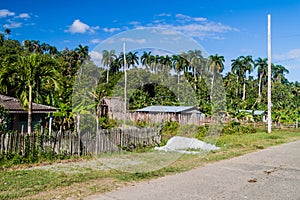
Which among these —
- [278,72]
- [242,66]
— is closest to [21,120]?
[242,66]

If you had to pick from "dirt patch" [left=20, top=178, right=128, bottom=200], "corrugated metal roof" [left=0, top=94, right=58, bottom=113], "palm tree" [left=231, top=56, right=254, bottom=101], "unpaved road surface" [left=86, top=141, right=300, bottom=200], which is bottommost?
"unpaved road surface" [left=86, top=141, right=300, bottom=200]

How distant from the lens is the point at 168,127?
17344mm

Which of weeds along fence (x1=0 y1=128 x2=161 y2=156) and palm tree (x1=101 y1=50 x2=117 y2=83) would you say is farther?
weeds along fence (x1=0 y1=128 x2=161 y2=156)

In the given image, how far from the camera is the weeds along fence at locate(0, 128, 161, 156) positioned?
935 cm

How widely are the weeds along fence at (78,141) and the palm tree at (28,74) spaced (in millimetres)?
1754

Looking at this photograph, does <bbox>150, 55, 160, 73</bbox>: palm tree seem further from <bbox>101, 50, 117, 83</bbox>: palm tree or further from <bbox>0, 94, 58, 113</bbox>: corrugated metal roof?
<bbox>0, 94, 58, 113</bbox>: corrugated metal roof

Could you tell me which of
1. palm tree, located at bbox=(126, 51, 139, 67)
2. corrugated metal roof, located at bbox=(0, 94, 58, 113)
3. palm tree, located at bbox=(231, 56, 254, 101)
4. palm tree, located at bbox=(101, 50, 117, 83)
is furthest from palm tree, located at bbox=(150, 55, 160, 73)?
palm tree, located at bbox=(231, 56, 254, 101)

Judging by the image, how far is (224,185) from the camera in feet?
23.6

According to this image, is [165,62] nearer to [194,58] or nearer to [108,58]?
[194,58]

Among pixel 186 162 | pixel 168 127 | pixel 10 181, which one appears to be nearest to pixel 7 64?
pixel 10 181

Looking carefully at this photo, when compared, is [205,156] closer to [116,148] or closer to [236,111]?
[116,148]

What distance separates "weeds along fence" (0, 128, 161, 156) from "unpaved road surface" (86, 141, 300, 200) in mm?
3843

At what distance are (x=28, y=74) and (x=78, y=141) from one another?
10.5 ft

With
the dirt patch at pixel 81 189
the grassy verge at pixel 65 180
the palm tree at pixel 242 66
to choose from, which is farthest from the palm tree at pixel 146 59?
the palm tree at pixel 242 66
